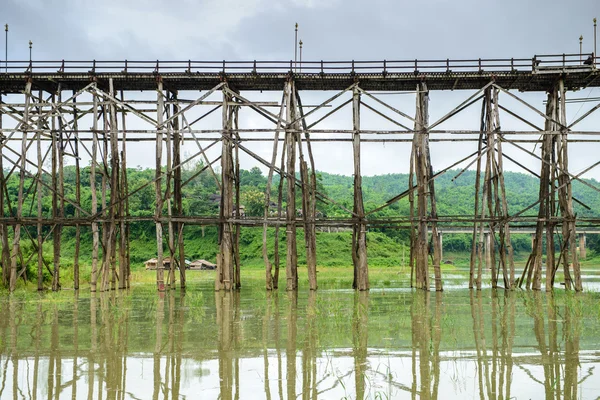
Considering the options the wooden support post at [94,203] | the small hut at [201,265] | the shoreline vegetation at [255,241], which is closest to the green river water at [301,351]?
the wooden support post at [94,203]

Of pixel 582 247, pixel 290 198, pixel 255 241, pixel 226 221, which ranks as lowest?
pixel 582 247

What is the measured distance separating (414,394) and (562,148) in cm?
1733

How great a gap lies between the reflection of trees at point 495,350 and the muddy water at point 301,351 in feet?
0.07

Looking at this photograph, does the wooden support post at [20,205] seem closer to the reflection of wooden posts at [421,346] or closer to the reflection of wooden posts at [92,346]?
the reflection of wooden posts at [92,346]

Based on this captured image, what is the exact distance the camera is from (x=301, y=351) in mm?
10531

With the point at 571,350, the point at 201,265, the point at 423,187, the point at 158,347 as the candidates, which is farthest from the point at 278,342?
the point at 201,265

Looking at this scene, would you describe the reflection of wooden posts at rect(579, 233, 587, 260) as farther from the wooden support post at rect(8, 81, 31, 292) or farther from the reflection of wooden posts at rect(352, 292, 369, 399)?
the wooden support post at rect(8, 81, 31, 292)

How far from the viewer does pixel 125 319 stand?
1469 centimetres

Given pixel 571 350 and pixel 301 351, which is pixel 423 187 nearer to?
pixel 571 350

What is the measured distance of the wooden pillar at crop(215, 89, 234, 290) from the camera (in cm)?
2255

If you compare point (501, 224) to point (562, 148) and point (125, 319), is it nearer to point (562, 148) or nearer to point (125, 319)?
point (562, 148)

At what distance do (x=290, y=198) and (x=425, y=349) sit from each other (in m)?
12.6

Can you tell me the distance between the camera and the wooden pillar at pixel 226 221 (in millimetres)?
22547

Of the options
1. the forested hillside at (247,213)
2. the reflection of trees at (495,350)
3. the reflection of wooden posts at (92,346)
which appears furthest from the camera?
the forested hillside at (247,213)
